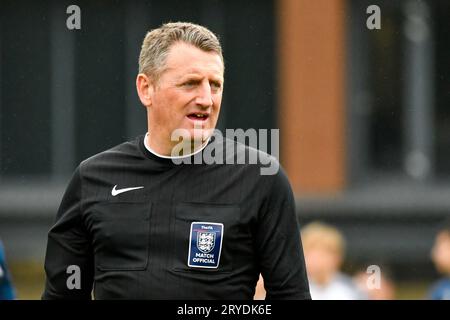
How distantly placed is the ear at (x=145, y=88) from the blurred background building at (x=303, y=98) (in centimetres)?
1000

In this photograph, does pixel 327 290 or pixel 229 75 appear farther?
pixel 229 75

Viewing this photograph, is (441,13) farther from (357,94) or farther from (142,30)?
(142,30)

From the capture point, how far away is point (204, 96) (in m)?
3.69

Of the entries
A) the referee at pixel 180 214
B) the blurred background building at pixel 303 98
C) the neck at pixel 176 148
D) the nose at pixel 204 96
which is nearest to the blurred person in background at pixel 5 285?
the referee at pixel 180 214

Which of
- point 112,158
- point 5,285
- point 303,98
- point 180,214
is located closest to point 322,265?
point 5,285

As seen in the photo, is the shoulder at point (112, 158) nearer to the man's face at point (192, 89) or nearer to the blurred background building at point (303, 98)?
the man's face at point (192, 89)

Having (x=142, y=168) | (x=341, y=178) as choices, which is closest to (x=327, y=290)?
(x=142, y=168)

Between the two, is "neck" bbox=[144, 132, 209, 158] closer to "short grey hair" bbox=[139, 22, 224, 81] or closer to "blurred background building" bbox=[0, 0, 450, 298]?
"short grey hair" bbox=[139, 22, 224, 81]

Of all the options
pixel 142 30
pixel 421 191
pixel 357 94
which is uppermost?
pixel 142 30

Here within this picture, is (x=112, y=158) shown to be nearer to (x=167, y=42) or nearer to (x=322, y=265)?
(x=167, y=42)

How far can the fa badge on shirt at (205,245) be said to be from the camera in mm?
3596
